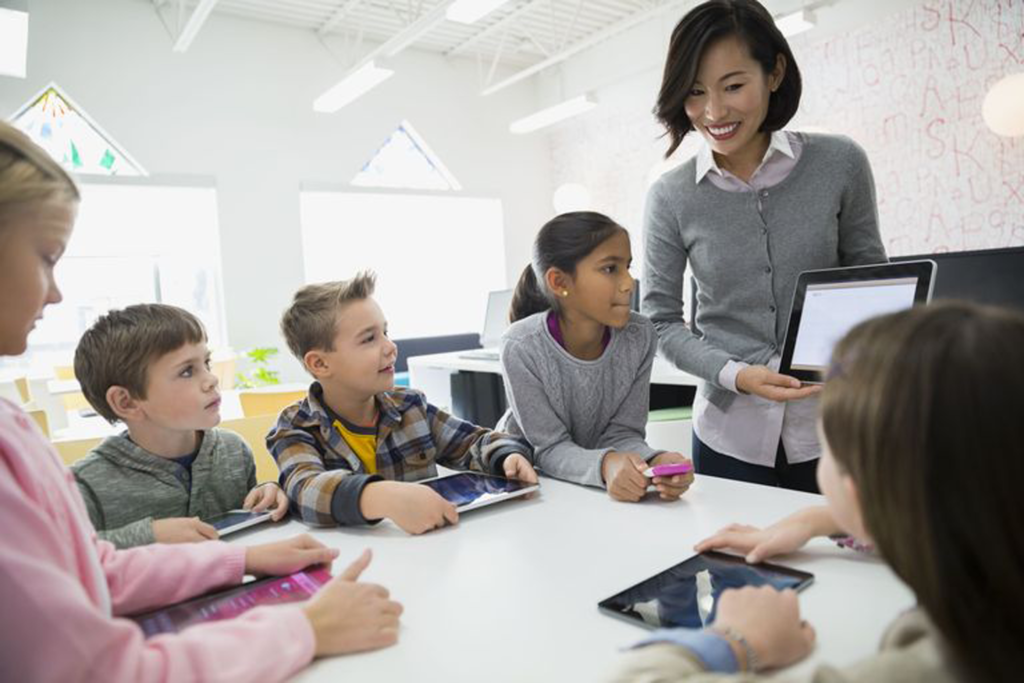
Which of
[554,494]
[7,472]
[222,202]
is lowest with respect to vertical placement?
[554,494]

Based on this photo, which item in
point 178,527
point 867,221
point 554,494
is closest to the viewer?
point 178,527

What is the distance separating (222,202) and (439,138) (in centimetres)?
227

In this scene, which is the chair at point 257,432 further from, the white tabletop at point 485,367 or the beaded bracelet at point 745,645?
the beaded bracelet at point 745,645

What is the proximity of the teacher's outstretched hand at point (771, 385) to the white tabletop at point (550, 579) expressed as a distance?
0.53 ft

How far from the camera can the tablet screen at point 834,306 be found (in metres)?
1.10

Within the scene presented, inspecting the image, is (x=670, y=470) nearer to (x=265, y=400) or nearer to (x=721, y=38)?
(x=721, y=38)

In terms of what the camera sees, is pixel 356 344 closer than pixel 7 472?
No

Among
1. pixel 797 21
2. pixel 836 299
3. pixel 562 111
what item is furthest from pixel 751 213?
pixel 562 111

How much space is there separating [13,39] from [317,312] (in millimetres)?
3509

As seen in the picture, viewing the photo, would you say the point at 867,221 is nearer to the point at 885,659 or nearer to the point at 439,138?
the point at 885,659

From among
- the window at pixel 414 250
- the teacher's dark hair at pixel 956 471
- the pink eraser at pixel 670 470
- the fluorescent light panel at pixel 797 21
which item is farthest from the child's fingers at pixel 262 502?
the window at pixel 414 250

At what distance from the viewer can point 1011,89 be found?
394 cm

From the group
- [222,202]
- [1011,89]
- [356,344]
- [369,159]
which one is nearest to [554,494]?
[356,344]

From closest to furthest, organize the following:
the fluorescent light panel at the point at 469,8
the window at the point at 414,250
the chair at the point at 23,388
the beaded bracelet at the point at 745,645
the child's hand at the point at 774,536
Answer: the beaded bracelet at the point at 745,645 < the child's hand at the point at 774,536 < the chair at the point at 23,388 < the fluorescent light panel at the point at 469,8 < the window at the point at 414,250
